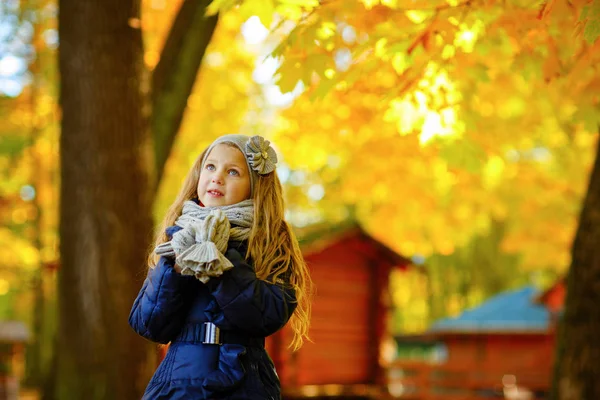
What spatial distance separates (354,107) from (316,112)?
92 cm

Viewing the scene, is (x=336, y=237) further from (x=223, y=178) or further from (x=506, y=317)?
(x=223, y=178)

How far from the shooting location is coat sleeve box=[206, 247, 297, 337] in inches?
109

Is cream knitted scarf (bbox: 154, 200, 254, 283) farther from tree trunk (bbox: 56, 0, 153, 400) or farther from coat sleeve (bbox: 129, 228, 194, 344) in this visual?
tree trunk (bbox: 56, 0, 153, 400)

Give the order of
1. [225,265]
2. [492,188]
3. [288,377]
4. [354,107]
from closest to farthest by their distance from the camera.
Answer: [225,265] < [354,107] < [288,377] < [492,188]

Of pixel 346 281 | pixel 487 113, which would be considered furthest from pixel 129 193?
pixel 346 281

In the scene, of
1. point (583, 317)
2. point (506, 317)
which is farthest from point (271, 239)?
point (506, 317)

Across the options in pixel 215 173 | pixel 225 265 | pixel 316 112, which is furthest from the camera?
pixel 316 112

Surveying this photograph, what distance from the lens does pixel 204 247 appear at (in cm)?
269

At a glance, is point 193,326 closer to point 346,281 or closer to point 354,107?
point 354,107

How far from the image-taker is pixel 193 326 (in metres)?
2.89

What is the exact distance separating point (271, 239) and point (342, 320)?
11636 mm

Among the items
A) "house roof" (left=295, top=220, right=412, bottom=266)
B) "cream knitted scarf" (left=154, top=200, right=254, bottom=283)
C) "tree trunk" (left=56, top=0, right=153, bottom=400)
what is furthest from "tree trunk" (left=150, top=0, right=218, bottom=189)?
"house roof" (left=295, top=220, right=412, bottom=266)

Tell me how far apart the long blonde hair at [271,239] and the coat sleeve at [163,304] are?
26cm

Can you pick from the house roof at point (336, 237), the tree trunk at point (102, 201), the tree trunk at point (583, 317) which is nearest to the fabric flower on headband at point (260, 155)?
the tree trunk at point (102, 201)
